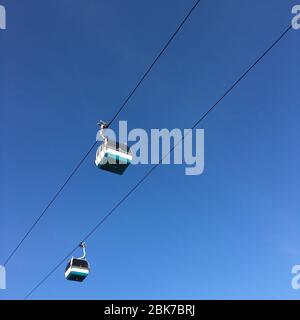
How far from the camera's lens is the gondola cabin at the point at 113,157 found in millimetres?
7129

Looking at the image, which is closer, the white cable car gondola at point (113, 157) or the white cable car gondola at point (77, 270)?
the white cable car gondola at point (113, 157)

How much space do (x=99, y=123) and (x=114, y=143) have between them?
72cm

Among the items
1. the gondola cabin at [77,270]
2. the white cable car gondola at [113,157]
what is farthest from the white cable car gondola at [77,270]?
the white cable car gondola at [113,157]

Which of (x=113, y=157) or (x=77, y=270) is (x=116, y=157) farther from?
(x=77, y=270)

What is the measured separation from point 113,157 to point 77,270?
9.63 ft

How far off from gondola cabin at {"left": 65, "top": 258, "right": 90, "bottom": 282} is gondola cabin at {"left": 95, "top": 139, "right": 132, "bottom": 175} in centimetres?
267

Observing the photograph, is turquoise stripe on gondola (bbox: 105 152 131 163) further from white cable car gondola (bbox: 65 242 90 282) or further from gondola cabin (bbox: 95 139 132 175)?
white cable car gondola (bbox: 65 242 90 282)

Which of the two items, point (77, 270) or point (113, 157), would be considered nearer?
point (113, 157)

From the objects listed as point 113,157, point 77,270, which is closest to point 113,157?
point 113,157

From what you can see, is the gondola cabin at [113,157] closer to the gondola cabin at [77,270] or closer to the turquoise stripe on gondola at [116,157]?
the turquoise stripe on gondola at [116,157]

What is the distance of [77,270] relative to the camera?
925 cm
